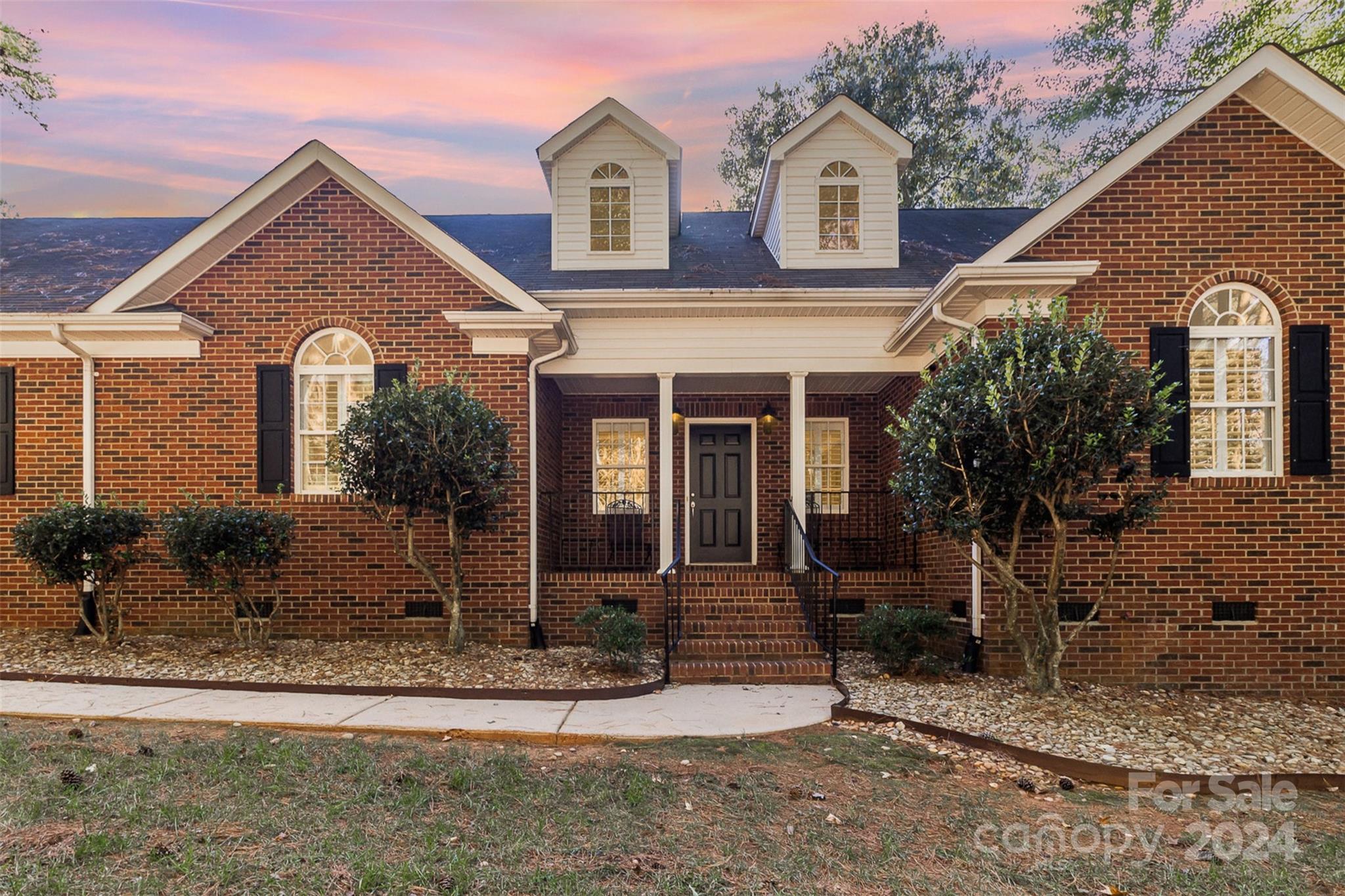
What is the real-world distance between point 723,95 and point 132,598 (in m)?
16.9

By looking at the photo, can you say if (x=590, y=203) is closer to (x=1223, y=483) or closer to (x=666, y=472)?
(x=666, y=472)

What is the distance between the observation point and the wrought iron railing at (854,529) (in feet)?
33.3

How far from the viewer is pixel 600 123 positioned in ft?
32.2

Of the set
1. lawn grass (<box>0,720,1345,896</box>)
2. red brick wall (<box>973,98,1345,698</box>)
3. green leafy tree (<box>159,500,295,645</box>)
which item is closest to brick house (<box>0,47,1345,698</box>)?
red brick wall (<box>973,98,1345,698</box>)

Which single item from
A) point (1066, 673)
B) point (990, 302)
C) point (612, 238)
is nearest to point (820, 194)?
point (612, 238)

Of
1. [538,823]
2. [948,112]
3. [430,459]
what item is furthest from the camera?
[948,112]

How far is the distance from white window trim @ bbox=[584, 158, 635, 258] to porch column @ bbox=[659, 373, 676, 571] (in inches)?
81.6

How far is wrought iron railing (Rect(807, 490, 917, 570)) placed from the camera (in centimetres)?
1015

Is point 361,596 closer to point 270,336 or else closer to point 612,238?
point 270,336

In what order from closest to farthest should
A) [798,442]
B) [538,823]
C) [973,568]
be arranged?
[538,823], [973,568], [798,442]

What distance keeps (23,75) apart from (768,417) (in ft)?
42.8

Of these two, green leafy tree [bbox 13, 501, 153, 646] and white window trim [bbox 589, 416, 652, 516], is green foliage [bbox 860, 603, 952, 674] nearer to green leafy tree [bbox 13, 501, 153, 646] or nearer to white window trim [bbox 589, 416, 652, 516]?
white window trim [bbox 589, 416, 652, 516]

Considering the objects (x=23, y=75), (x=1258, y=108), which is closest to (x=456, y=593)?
(x=1258, y=108)

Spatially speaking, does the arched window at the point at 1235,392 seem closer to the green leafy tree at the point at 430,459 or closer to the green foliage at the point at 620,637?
the green foliage at the point at 620,637
